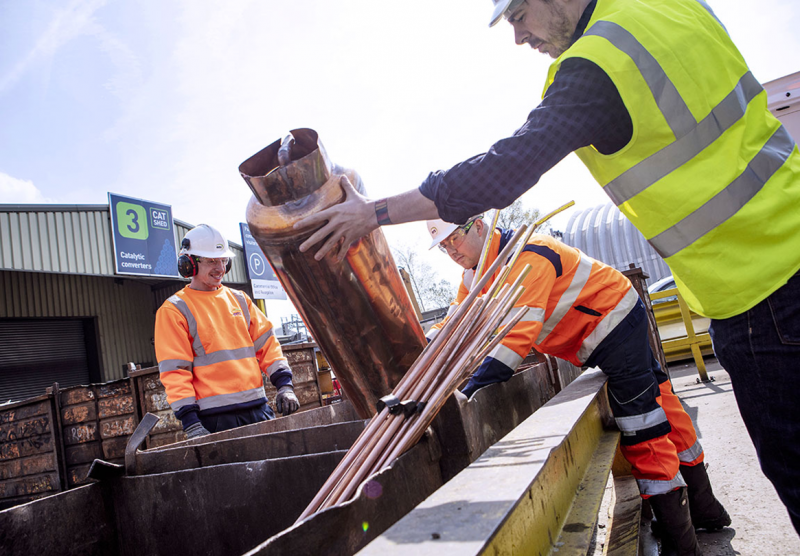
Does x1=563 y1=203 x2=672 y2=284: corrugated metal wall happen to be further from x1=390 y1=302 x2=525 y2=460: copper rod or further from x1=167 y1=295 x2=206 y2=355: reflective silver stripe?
x1=390 y1=302 x2=525 y2=460: copper rod

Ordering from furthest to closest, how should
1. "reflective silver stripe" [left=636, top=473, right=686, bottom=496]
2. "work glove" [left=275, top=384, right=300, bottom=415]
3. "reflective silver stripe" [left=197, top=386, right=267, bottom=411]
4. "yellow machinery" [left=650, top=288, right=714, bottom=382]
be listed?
1. "yellow machinery" [left=650, top=288, right=714, bottom=382]
2. "work glove" [left=275, top=384, right=300, bottom=415]
3. "reflective silver stripe" [left=197, top=386, right=267, bottom=411]
4. "reflective silver stripe" [left=636, top=473, right=686, bottom=496]

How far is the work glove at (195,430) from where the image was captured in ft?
9.68

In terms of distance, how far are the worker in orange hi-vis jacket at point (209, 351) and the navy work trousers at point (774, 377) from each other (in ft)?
8.73

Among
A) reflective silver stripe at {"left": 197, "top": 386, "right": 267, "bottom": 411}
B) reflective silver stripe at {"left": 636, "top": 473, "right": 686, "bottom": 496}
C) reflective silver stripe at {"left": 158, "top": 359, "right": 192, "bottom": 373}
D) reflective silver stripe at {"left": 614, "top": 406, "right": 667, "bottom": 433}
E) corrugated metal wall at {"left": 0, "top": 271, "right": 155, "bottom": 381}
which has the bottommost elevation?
reflective silver stripe at {"left": 636, "top": 473, "right": 686, "bottom": 496}

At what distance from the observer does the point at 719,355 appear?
165 centimetres

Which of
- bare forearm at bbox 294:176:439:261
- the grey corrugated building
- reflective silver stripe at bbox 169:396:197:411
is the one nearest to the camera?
bare forearm at bbox 294:176:439:261

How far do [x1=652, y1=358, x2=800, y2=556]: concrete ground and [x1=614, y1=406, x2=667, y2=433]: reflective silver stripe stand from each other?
2.24ft

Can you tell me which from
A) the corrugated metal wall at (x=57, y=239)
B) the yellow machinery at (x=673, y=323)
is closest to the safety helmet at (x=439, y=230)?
the yellow machinery at (x=673, y=323)

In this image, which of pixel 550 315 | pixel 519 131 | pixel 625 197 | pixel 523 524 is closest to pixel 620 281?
pixel 550 315

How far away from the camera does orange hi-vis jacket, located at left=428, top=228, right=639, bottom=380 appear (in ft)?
7.89

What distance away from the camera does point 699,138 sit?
1.45 m

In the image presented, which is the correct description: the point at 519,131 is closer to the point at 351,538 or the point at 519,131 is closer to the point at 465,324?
the point at 465,324

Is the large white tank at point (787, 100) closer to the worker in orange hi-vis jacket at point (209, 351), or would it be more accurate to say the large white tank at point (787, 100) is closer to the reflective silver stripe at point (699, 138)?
the reflective silver stripe at point (699, 138)

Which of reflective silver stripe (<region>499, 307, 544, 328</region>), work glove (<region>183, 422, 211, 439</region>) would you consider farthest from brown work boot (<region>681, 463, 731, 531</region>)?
work glove (<region>183, 422, 211, 439</region>)
